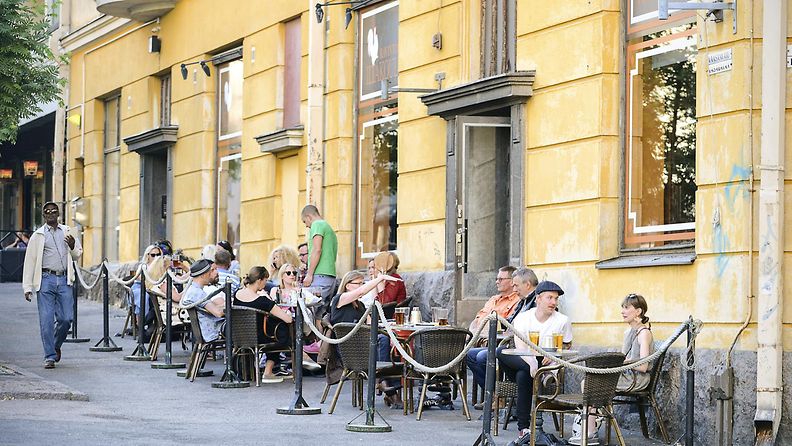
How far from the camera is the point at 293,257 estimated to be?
57.9 feet

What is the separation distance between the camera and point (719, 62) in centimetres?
1172

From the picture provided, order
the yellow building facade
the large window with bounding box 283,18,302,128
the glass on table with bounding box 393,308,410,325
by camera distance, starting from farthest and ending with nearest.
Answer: the large window with bounding box 283,18,302,128 < the glass on table with bounding box 393,308,410,325 < the yellow building facade

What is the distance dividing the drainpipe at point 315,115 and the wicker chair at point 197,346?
3907 millimetres

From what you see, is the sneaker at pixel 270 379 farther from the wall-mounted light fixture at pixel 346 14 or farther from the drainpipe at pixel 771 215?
the drainpipe at pixel 771 215

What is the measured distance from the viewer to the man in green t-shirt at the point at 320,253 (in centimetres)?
1748

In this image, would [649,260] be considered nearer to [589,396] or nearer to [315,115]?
[589,396]

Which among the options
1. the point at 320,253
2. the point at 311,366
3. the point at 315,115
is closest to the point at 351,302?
the point at 311,366

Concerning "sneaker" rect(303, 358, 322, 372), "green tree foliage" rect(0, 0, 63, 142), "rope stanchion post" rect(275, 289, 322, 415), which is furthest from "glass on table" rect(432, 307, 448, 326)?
"green tree foliage" rect(0, 0, 63, 142)

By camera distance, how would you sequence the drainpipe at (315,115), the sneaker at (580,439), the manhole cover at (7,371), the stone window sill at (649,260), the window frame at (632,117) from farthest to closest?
the drainpipe at (315,115) < the manhole cover at (7,371) < the window frame at (632,117) < the stone window sill at (649,260) < the sneaker at (580,439)

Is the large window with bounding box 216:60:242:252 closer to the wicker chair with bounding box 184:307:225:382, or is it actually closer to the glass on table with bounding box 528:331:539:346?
the wicker chair with bounding box 184:307:225:382

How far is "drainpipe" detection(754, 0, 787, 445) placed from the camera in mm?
10922

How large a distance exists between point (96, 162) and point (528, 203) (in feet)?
51.8

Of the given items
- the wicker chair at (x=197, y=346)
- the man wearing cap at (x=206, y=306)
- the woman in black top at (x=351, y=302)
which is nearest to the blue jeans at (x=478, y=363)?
the woman in black top at (x=351, y=302)

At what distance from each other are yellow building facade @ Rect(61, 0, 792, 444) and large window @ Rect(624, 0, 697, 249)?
0.02 meters
